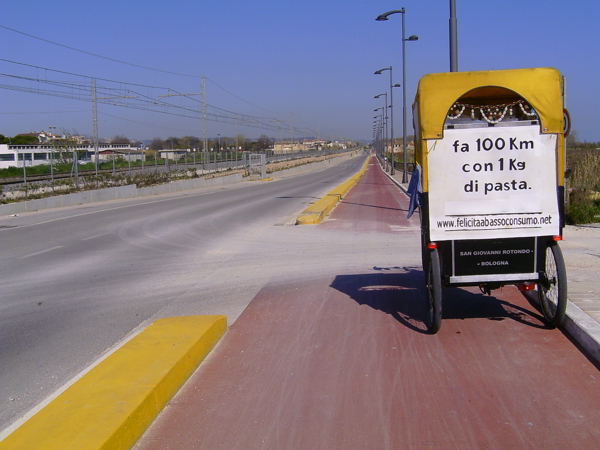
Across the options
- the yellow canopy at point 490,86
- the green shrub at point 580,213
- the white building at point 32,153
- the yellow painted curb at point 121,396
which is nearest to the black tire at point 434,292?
the yellow canopy at point 490,86

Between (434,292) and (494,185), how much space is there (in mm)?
1250

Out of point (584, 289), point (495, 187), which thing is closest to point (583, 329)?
point (495, 187)

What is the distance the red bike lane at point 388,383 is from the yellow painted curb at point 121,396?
0.15 meters

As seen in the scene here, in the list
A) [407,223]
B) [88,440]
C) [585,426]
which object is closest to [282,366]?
[88,440]

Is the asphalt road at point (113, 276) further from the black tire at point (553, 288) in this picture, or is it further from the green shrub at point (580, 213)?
the green shrub at point (580, 213)

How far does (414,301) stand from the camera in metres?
7.81

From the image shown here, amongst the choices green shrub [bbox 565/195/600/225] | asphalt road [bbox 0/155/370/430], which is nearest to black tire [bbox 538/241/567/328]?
asphalt road [bbox 0/155/370/430]

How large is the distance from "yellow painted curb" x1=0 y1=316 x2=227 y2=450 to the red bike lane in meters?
0.15

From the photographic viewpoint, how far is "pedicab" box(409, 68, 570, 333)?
610cm

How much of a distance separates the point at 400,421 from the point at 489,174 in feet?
9.44

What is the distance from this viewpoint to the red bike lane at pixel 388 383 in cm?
413

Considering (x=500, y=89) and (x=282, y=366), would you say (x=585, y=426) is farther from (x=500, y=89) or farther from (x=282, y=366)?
(x=500, y=89)

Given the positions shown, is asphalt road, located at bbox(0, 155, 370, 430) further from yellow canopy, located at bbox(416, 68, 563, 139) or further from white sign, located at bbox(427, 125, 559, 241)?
yellow canopy, located at bbox(416, 68, 563, 139)

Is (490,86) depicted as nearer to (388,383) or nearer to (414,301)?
(414,301)
